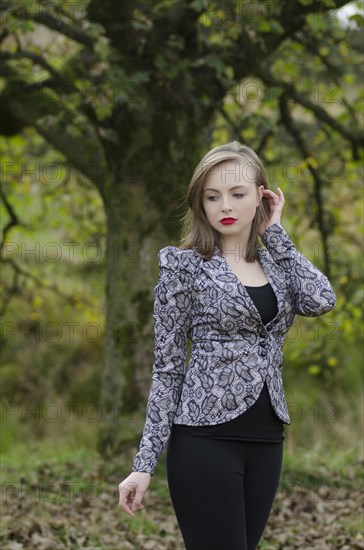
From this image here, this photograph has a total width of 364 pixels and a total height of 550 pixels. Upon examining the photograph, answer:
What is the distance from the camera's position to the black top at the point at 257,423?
2486mm

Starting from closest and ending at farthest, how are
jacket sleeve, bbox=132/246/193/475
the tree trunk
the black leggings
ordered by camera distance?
the black leggings < jacket sleeve, bbox=132/246/193/475 < the tree trunk

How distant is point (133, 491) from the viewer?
2529 millimetres

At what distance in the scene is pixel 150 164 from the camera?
559cm

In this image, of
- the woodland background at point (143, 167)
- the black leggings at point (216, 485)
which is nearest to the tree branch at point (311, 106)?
the woodland background at point (143, 167)

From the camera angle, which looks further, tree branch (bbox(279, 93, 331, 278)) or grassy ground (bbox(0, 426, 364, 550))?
tree branch (bbox(279, 93, 331, 278))

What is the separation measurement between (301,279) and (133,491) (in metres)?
0.84

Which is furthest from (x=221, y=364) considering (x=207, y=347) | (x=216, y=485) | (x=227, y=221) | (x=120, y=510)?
(x=120, y=510)

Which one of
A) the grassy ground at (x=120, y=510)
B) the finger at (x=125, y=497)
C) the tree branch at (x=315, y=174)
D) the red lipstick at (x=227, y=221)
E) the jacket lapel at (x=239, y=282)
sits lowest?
the grassy ground at (x=120, y=510)

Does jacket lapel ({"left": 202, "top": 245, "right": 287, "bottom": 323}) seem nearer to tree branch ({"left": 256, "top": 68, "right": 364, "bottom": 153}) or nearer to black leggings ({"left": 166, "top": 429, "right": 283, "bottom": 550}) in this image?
black leggings ({"left": 166, "top": 429, "right": 283, "bottom": 550})

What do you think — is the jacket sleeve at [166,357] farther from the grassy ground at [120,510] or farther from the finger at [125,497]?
the grassy ground at [120,510]

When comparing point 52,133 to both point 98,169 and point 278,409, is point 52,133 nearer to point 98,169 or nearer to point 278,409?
point 98,169

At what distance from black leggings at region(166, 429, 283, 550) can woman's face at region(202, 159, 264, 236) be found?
0.67 m

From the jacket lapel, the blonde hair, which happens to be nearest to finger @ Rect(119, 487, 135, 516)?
the jacket lapel

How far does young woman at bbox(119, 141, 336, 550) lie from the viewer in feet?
8.09
